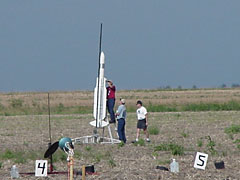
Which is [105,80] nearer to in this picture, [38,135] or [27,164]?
[38,135]

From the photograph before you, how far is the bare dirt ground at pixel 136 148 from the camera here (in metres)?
16.4

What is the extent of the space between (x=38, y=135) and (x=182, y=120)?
9937 mm

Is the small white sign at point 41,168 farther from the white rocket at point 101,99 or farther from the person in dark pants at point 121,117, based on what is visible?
the white rocket at point 101,99

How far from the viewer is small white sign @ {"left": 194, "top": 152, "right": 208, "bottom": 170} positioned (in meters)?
16.3

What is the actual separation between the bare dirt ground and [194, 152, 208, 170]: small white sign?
0.16 m

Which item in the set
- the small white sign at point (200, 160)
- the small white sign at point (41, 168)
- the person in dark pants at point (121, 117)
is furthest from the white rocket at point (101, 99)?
the small white sign at point (41, 168)

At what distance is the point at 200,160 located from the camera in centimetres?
1634

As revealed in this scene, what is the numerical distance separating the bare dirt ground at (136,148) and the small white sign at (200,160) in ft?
0.53

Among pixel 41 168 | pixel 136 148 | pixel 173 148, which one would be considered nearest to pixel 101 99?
pixel 136 148

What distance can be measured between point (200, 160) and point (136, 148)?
7.10 metres

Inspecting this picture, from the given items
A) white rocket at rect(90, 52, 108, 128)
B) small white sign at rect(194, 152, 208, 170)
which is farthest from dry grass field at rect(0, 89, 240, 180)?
white rocket at rect(90, 52, 108, 128)

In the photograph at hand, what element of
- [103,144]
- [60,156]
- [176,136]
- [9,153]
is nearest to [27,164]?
[60,156]

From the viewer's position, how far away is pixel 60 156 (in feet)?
64.6

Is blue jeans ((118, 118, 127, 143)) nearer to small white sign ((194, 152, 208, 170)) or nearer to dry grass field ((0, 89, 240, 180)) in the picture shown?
dry grass field ((0, 89, 240, 180))
